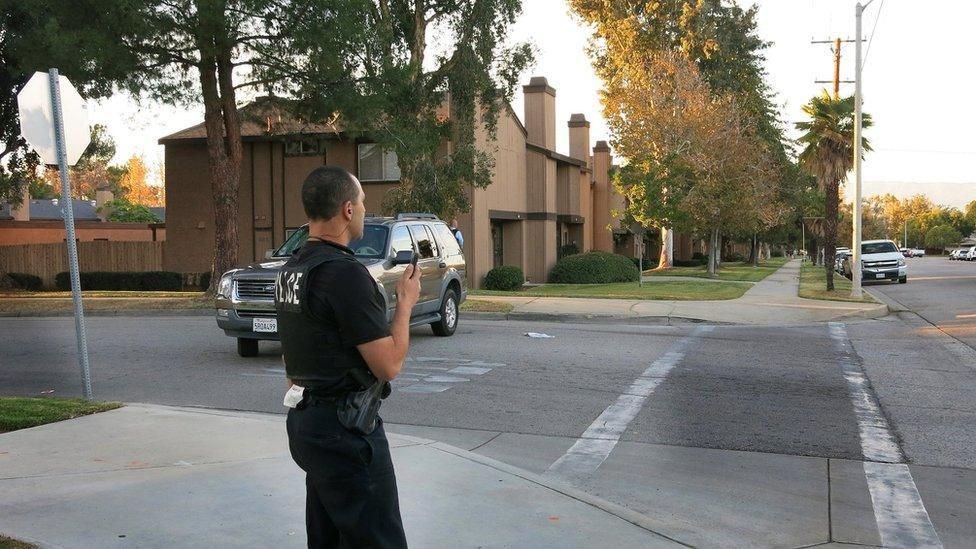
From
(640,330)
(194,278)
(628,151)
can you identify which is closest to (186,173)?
(194,278)

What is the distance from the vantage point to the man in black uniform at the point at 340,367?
9.66 feet

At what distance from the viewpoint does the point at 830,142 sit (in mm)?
28484

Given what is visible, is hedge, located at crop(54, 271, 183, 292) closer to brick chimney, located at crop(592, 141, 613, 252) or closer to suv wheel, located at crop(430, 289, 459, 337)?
suv wheel, located at crop(430, 289, 459, 337)

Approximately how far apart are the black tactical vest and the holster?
28 mm

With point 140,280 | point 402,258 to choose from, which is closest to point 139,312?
point 402,258

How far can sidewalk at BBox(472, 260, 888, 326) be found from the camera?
58.5 ft

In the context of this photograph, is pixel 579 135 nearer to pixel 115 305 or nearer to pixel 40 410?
pixel 115 305

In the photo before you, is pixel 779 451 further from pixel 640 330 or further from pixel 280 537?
pixel 640 330

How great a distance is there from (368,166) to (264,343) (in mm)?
17129

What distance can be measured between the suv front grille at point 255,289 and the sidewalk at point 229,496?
14.2 ft

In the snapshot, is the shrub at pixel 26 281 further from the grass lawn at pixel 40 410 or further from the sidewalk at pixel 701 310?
the grass lawn at pixel 40 410

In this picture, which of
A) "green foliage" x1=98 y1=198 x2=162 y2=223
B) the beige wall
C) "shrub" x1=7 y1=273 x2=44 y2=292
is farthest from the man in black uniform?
"green foliage" x1=98 y1=198 x2=162 y2=223

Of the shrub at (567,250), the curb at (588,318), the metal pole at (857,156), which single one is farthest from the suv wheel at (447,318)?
the shrub at (567,250)

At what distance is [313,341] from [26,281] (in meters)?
33.7
